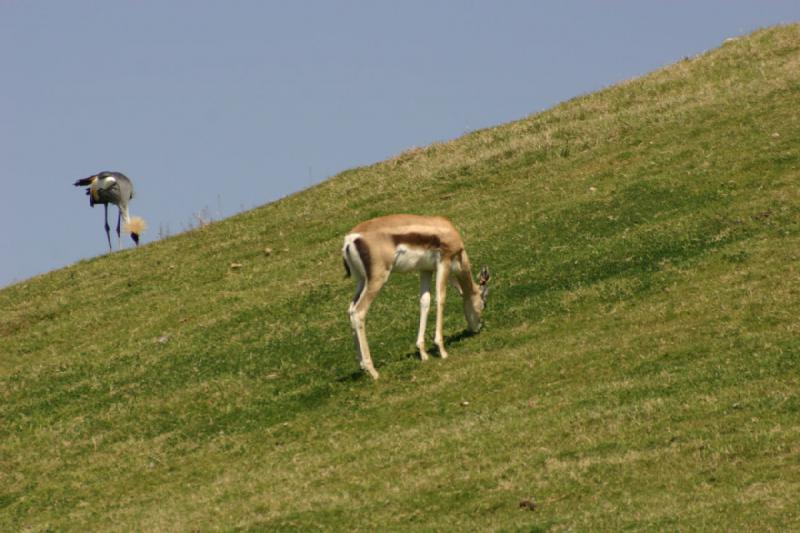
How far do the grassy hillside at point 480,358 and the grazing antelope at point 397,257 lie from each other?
3.07ft

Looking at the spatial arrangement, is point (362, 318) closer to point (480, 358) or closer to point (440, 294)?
point (440, 294)

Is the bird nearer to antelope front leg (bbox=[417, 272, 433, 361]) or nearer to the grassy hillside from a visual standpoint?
the grassy hillside

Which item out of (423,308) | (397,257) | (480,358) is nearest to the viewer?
(397,257)

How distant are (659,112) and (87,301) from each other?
17.6m

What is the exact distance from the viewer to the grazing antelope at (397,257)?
23500 millimetres

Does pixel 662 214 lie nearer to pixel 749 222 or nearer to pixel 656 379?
pixel 749 222

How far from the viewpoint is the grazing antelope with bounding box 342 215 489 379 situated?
77.1 feet

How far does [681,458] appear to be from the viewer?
17000mm

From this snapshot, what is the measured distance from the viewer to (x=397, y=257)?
939 inches

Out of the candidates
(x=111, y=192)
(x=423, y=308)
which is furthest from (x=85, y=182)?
(x=423, y=308)

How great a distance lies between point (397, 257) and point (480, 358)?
7.63 ft

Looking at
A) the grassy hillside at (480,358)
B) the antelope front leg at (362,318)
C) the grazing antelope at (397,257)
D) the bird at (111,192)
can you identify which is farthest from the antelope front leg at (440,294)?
the bird at (111,192)

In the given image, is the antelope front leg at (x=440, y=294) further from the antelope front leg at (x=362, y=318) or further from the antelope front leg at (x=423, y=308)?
the antelope front leg at (x=362, y=318)

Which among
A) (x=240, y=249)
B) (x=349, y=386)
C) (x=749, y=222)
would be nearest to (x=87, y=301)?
(x=240, y=249)
